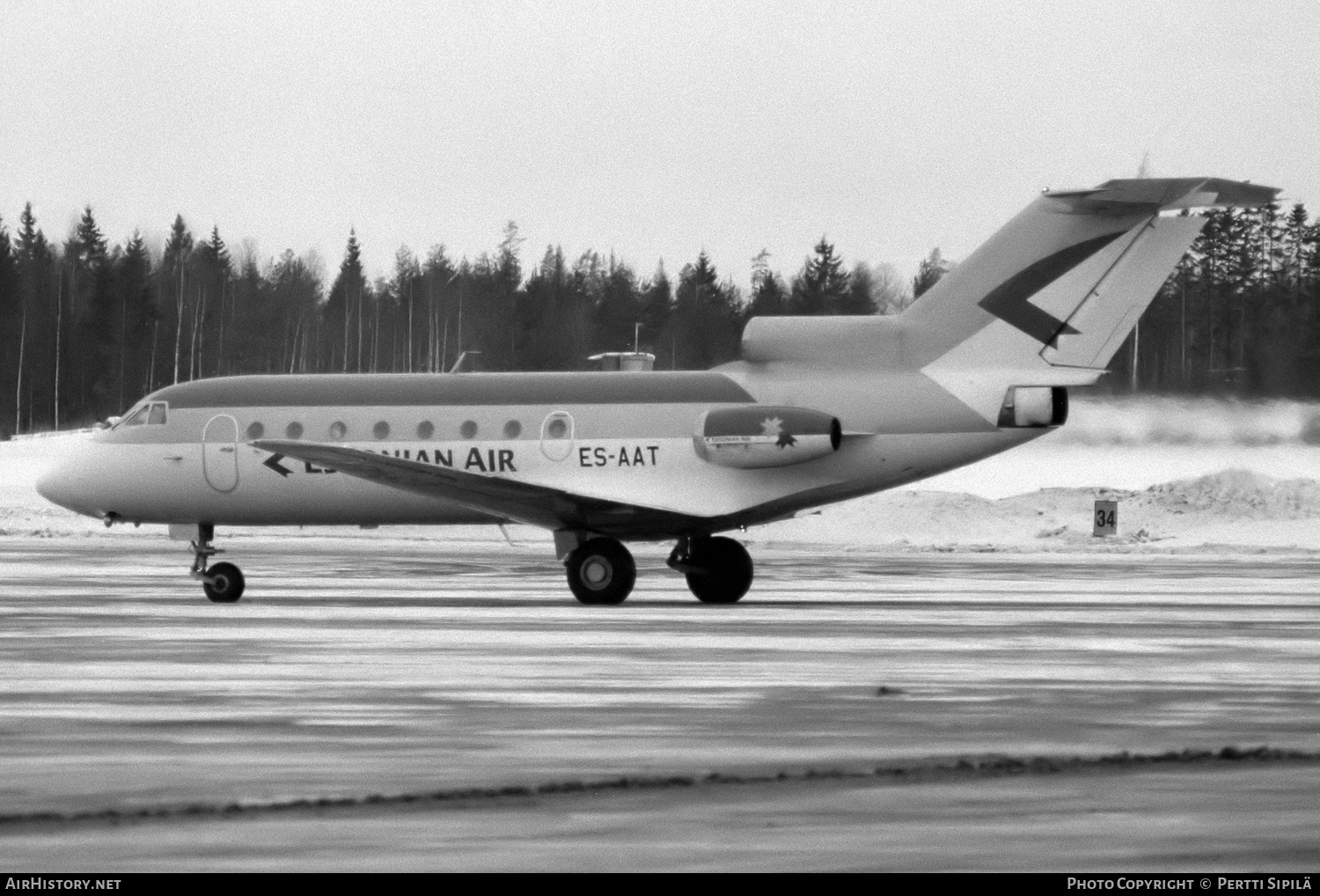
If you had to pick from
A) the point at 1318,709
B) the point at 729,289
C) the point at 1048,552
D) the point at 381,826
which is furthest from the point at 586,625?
the point at 729,289

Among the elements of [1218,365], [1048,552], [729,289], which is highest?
[729,289]

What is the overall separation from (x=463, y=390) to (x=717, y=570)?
4.50m

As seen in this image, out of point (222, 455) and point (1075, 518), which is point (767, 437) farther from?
point (1075, 518)

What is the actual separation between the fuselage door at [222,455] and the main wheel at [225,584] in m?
1.90

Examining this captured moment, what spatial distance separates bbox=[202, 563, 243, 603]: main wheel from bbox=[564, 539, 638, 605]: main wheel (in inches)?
193

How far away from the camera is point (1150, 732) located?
12.9 meters

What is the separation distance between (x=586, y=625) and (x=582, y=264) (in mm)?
92711

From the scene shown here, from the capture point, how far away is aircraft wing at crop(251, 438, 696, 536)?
1043 inches

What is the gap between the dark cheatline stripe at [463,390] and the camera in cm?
2795

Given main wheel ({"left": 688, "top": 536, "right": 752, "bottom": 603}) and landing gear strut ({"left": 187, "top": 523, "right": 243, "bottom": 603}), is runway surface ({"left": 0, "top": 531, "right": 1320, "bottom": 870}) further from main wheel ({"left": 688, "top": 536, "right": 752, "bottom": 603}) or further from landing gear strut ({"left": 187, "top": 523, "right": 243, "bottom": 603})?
main wheel ({"left": 688, "top": 536, "right": 752, "bottom": 603})

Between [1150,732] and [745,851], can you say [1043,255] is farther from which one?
[745,851]

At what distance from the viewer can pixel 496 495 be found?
26984 millimetres

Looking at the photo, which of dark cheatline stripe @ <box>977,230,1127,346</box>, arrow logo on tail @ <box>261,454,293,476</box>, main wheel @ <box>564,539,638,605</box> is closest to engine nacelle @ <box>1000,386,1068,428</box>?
dark cheatline stripe @ <box>977,230,1127,346</box>

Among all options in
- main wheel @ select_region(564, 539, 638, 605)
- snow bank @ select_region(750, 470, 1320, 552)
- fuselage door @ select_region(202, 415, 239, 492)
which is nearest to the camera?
main wheel @ select_region(564, 539, 638, 605)
